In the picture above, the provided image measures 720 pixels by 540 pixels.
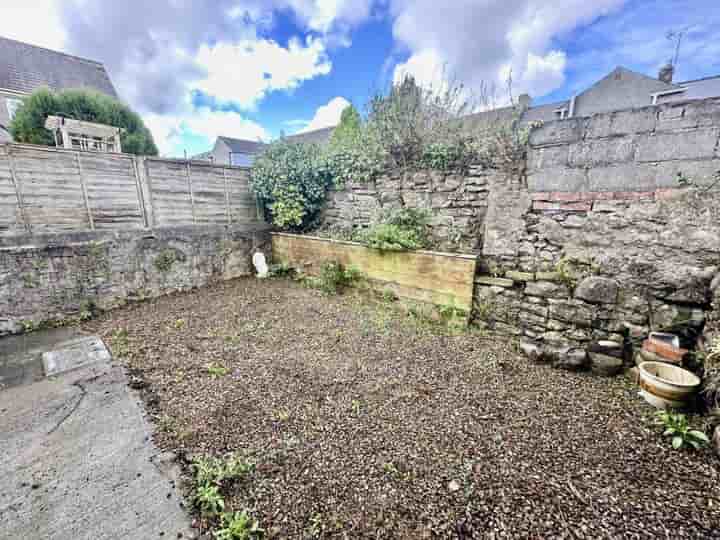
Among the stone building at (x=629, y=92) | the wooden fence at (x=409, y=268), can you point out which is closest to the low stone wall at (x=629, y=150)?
the wooden fence at (x=409, y=268)

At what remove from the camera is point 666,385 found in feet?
6.31

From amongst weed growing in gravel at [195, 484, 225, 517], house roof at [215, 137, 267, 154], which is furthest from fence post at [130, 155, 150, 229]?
house roof at [215, 137, 267, 154]

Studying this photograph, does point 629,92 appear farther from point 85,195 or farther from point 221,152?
point 221,152

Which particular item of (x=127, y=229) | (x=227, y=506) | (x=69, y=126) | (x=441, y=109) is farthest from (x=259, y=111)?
(x=227, y=506)

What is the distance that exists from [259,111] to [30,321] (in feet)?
27.1

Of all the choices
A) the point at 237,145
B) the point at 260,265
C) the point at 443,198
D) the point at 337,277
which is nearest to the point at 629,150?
the point at 443,198

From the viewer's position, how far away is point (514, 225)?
3.11 m

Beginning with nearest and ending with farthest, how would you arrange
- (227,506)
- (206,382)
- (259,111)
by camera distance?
(227,506)
(206,382)
(259,111)

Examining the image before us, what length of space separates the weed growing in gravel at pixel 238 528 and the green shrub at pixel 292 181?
4402 mm

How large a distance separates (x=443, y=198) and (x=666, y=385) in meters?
2.76

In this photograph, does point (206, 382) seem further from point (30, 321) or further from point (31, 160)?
point (31, 160)

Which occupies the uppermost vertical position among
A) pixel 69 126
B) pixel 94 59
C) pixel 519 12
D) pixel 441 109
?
pixel 94 59

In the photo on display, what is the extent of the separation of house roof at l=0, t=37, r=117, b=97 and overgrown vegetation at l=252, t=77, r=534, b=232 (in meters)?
10.4

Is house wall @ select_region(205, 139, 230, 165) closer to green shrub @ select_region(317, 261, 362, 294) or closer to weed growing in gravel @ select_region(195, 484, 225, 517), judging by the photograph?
green shrub @ select_region(317, 261, 362, 294)
